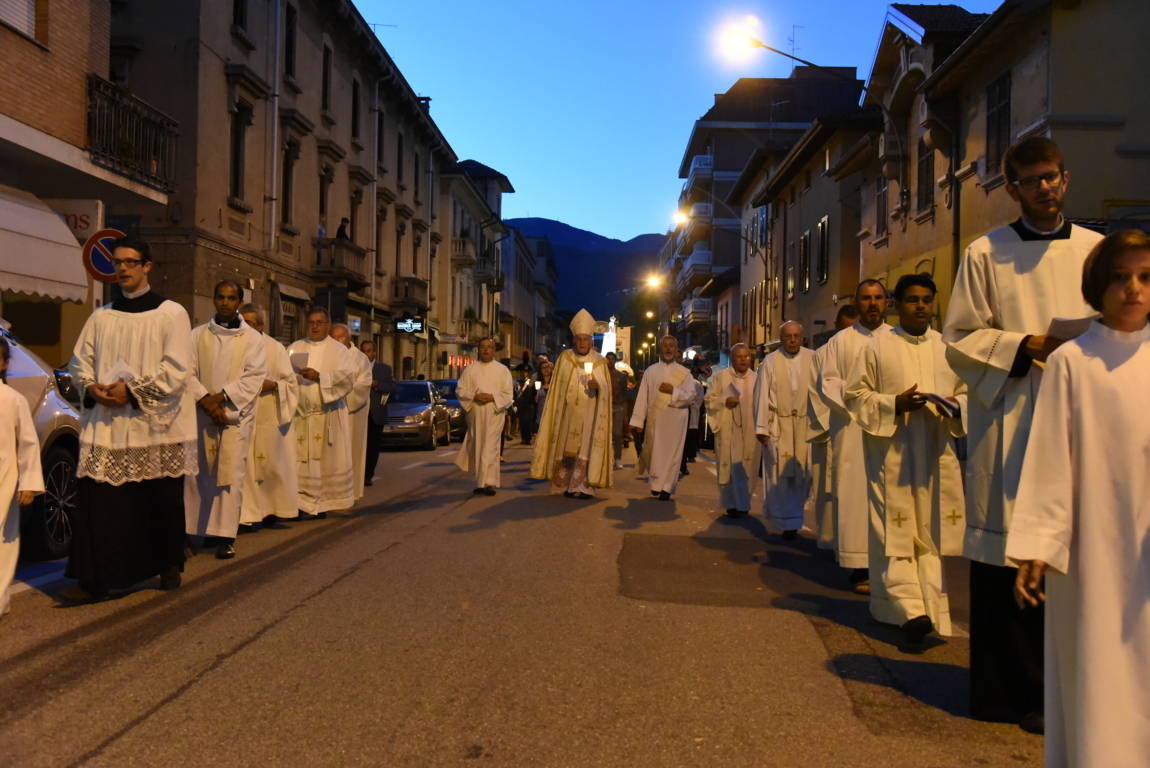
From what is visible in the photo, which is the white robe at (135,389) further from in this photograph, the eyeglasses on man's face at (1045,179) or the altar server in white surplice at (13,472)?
the eyeglasses on man's face at (1045,179)

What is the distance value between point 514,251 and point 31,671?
77.7 metres

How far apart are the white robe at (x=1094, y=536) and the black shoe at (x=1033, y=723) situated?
1.11 metres

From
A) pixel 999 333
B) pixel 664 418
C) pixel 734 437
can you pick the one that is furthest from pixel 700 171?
pixel 999 333

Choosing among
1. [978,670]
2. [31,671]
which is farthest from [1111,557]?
[31,671]

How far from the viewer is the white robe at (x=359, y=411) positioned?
38.0 feet

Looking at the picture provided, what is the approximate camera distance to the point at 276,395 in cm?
995

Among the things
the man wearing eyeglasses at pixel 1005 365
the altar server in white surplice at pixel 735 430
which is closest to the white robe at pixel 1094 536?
the man wearing eyeglasses at pixel 1005 365

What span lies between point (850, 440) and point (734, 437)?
178 inches

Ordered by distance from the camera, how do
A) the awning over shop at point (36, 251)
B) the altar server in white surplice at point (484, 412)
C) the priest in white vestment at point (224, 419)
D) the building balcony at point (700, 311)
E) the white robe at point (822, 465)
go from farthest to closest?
the building balcony at point (700, 311) < the awning over shop at point (36, 251) < the altar server in white surplice at point (484, 412) < the white robe at point (822, 465) < the priest in white vestment at point (224, 419)

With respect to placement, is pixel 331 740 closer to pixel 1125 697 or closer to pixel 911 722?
pixel 911 722

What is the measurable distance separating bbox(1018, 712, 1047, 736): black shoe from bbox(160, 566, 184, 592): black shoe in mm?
4823

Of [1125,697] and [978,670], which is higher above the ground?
[1125,697]

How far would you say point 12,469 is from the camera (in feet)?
19.5

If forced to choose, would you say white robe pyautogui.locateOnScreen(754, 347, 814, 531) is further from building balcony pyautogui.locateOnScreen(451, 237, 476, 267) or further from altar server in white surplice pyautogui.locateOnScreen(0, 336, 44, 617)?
building balcony pyautogui.locateOnScreen(451, 237, 476, 267)
